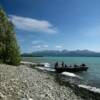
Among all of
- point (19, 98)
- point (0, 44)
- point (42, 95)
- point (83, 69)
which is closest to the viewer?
point (19, 98)

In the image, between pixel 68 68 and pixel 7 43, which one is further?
pixel 68 68

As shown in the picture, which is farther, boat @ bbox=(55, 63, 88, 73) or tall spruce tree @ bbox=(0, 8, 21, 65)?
boat @ bbox=(55, 63, 88, 73)

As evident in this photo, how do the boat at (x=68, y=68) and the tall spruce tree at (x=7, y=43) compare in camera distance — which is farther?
the boat at (x=68, y=68)

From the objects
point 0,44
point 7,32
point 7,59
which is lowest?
point 7,59

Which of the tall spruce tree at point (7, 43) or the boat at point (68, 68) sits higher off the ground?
the tall spruce tree at point (7, 43)

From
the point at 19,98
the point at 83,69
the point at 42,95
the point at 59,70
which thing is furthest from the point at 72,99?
the point at 83,69

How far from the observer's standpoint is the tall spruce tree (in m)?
38.5

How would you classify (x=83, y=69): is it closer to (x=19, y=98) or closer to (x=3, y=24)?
(x=3, y=24)

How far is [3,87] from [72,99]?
240 inches

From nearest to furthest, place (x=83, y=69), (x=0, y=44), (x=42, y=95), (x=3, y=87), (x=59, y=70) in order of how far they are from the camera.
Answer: (x=3, y=87)
(x=42, y=95)
(x=0, y=44)
(x=59, y=70)
(x=83, y=69)

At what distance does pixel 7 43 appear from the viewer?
3888 cm

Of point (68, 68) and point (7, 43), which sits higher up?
point (7, 43)

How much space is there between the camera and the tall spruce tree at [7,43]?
38.5 metres

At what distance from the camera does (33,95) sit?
1423cm
